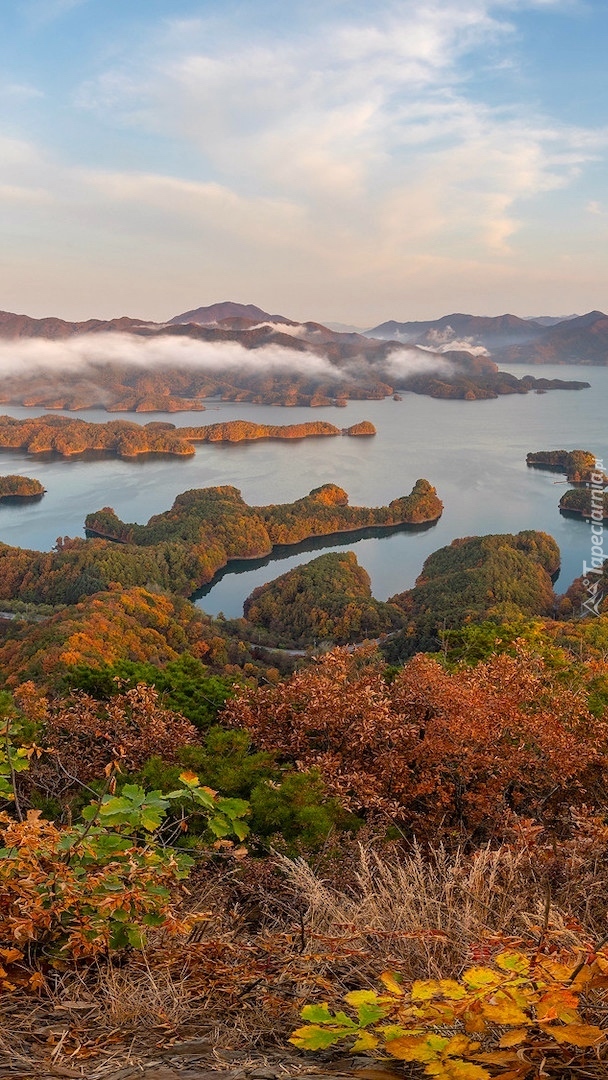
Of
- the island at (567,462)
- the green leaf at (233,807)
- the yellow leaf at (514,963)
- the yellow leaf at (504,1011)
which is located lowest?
the green leaf at (233,807)

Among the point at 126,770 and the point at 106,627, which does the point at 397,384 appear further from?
the point at 126,770

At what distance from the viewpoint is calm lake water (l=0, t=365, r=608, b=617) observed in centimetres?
5078

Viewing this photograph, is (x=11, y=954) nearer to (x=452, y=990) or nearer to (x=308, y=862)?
(x=452, y=990)

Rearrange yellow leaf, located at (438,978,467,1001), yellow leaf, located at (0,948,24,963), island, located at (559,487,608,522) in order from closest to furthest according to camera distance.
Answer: yellow leaf, located at (438,978,467,1001) < yellow leaf, located at (0,948,24,963) < island, located at (559,487,608,522)

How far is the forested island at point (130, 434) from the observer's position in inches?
3455

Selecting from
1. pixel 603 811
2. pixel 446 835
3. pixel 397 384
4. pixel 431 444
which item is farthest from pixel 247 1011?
pixel 397 384

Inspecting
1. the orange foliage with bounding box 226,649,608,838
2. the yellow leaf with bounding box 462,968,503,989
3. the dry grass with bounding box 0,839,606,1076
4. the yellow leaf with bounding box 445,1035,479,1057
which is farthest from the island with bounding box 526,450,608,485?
the yellow leaf with bounding box 445,1035,479,1057

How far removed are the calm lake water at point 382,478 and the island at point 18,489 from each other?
1818 mm

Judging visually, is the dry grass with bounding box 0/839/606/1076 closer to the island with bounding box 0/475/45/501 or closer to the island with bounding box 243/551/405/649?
the island with bounding box 243/551/405/649

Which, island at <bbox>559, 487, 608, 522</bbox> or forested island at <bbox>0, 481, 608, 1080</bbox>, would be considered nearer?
forested island at <bbox>0, 481, 608, 1080</bbox>

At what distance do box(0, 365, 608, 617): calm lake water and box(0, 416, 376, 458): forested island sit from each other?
3091 millimetres

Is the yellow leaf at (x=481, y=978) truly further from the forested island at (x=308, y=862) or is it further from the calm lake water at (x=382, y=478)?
the calm lake water at (x=382, y=478)

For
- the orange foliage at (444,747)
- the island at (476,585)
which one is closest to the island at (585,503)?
the island at (476,585)

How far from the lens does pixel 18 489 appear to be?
217ft
